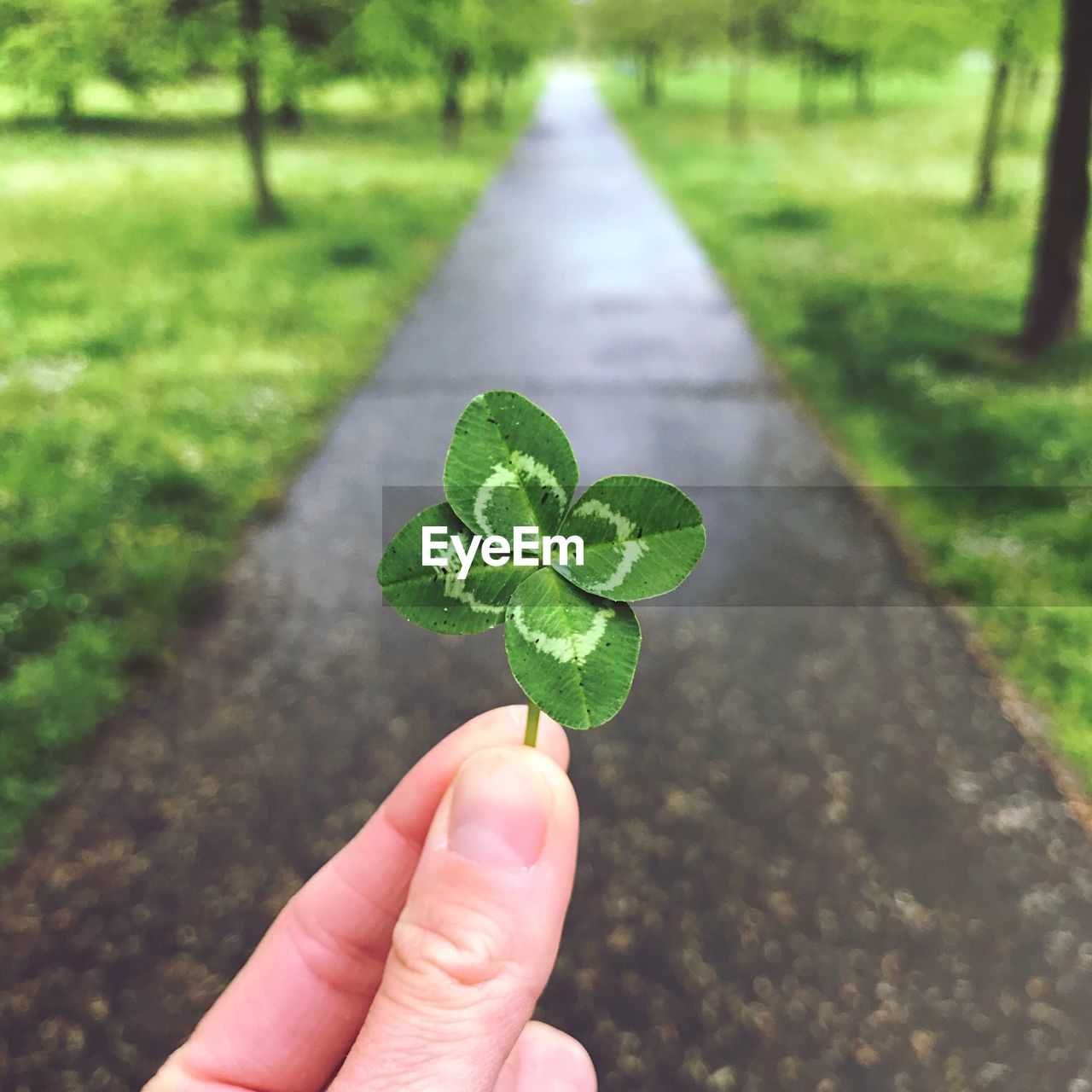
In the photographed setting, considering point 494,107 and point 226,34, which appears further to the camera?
point 494,107

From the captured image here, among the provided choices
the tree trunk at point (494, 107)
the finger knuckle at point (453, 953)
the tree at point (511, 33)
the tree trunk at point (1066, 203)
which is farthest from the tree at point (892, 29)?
the finger knuckle at point (453, 953)

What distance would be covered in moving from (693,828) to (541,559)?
3.05m

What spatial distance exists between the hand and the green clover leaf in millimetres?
399

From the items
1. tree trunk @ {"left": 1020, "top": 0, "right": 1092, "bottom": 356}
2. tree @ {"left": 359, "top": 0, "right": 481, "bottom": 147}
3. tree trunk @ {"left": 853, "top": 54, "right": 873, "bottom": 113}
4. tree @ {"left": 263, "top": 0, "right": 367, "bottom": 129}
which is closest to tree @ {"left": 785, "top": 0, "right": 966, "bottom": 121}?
tree trunk @ {"left": 1020, "top": 0, "right": 1092, "bottom": 356}

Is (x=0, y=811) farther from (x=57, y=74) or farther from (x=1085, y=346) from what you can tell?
(x=1085, y=346)

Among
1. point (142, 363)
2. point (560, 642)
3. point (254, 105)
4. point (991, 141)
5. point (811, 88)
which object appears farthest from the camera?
point (811, 88)

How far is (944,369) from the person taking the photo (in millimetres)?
Answer: 8047

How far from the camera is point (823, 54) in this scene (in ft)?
92.3

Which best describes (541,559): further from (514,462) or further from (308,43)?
(308,43)

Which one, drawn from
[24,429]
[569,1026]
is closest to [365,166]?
[24,429]

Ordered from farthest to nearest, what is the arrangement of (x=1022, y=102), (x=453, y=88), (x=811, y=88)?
1. (x=811, y=88)
2. (x=453, y=88)
3. (x=1022, y=102)

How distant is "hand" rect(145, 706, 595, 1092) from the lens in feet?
4.86

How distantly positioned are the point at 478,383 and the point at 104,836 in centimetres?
594

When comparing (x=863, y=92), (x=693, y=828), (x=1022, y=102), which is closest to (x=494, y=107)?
(x=863, y=92)
